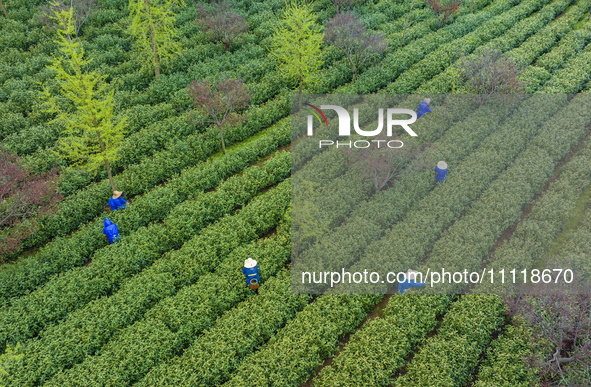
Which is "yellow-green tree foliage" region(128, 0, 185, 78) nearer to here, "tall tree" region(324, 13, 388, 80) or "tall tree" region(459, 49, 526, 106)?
"tall tree" region(324, 13, 388, 80)

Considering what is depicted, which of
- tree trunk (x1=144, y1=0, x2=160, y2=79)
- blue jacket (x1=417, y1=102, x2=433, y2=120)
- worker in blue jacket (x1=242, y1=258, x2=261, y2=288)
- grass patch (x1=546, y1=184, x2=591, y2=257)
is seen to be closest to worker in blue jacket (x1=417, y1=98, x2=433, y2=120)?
blue jacket (x1=417, y1=102, x2=433, y2=120)

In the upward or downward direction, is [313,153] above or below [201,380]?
above

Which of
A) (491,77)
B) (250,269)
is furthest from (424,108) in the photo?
(250,269)

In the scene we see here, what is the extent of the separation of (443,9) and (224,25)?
18644 mm

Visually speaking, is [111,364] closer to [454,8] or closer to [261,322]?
[261,322]

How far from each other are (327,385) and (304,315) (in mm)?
2572

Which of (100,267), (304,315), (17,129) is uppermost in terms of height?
(17,129)

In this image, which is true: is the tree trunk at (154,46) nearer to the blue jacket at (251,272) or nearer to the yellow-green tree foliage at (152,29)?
the yellow-green tree foliage at (152,29)

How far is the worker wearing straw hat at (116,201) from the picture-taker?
17203 mm

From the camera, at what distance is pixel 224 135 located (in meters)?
21.7

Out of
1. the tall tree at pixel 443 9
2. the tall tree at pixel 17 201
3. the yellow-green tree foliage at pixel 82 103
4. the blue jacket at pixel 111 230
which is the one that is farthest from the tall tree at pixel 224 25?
the blue jacket at pixel 111 230

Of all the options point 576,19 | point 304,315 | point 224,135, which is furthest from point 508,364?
point 576,19

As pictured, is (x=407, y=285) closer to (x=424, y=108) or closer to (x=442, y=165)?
(x=442, y=165)

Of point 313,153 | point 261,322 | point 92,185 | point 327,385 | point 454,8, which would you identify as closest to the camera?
point 327,385
